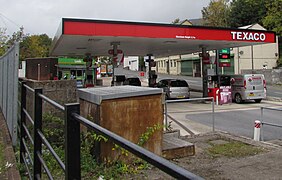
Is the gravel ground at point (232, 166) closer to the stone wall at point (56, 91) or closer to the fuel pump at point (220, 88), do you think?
the stone wall at point (56, 91)

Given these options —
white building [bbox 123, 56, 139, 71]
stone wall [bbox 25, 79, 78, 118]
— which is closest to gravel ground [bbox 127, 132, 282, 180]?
stone wall [bbox 25, 79, 78, 118]

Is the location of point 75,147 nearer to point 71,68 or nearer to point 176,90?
point 176,90

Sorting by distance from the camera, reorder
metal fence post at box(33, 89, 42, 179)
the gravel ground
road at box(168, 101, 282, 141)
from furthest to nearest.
→ road at box(168, 101, 282, 141), the gravel ground, metal fence post at box(33, 89, 42, 179)

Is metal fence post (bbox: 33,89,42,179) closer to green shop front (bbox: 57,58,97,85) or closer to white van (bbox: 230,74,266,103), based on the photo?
white van (bbox: 230,74,266,103)

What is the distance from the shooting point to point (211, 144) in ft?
24.6

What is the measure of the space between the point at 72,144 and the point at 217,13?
6243 cm

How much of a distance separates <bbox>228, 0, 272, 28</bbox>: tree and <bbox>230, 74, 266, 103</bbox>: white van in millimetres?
38033

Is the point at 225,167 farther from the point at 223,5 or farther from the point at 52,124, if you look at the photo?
the point at 223,5

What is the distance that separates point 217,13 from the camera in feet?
198

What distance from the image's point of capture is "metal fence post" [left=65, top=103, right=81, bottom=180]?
6.44 feet

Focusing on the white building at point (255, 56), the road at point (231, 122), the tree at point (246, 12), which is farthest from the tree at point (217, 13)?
the road at point (231, 122)

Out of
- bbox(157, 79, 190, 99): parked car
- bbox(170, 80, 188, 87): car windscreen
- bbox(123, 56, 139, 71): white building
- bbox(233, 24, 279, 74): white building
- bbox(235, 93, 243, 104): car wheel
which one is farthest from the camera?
bbox(123, 56, 139, 71): white building

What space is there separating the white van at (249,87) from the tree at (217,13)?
41.9 metres

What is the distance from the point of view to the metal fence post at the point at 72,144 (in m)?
1.96
